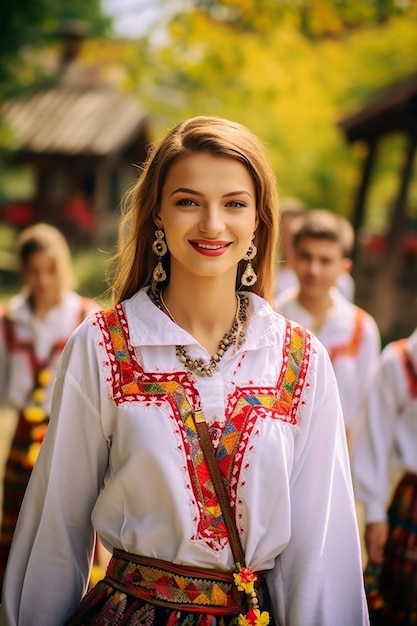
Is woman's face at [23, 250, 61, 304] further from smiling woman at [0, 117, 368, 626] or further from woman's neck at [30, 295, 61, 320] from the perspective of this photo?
smiling woman at [0, 117, 368, 626]

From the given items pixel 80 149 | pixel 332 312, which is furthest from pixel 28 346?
pixel 80 149

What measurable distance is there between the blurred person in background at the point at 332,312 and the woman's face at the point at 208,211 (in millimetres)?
2533

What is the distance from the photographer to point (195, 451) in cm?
226

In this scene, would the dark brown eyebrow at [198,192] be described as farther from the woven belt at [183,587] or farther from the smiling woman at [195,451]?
the woven belt at [183,587]

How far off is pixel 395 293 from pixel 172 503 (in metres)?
11.1

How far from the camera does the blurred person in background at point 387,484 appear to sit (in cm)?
370

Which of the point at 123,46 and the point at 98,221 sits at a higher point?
the point at 123,46

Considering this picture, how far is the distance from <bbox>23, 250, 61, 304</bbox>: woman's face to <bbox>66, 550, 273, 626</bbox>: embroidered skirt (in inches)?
125

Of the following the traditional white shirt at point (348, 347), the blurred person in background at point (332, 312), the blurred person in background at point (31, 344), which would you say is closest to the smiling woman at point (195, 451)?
the blurred person in background at point (332, 312)

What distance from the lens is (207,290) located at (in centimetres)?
241

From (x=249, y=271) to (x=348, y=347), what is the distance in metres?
2.59

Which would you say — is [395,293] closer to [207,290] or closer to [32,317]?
[32,317]

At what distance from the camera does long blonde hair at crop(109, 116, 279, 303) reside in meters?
2.31

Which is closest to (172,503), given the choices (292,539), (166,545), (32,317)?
(166,545)
